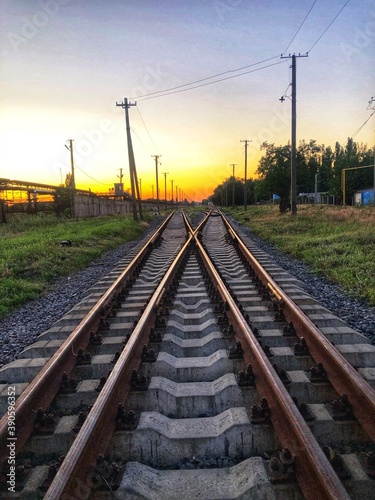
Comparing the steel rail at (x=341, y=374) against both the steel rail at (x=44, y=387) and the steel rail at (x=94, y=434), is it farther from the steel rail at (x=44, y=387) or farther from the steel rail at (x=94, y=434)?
the steel rail at (x=44, y=387)

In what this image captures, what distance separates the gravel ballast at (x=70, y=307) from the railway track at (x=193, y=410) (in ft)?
1.21

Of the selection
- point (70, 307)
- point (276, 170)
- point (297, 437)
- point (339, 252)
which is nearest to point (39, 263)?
point (70, 307)

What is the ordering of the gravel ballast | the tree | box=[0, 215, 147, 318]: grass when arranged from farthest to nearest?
the tree
box=[0, 215, 147, 318]: grass
the gravel ballast

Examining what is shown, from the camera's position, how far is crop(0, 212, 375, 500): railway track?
231 cm

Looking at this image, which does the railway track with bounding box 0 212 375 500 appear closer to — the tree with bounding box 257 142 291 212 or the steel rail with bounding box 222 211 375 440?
the steel rail with bounding box 222 211 375 440

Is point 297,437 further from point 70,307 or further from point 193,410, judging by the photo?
point 70,307

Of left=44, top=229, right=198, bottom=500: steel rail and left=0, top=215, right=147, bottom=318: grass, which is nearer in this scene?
left=44, top=229, right=198, bottom=500: steel rail

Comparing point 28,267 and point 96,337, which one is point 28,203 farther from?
point 96,337

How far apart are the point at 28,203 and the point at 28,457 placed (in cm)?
3000

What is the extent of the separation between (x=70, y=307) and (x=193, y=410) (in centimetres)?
378

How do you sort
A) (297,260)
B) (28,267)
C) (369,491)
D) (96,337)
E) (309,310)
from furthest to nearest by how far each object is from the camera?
(297,260) < (28,267) < (309,310) < (96,337) < (369,491)

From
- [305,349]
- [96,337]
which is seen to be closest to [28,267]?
[96,337]

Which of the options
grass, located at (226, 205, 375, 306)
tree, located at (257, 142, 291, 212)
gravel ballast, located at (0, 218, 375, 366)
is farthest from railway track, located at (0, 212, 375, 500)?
tree, located at (257, 142, 291, 212)

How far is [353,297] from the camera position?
21.5 ft
